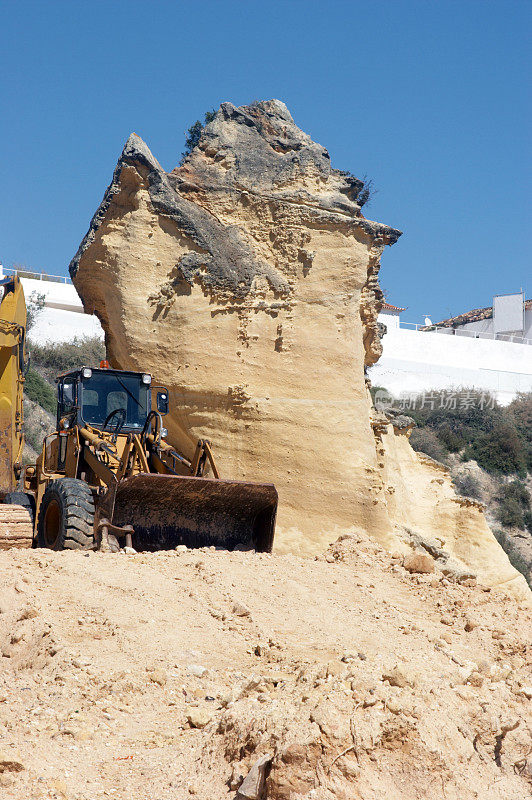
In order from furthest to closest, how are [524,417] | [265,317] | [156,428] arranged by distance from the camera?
1. [524,417]
2. [265,317]
3. [156,428]

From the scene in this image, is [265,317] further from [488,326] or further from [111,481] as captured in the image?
[488,326]

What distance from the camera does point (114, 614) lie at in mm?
6113

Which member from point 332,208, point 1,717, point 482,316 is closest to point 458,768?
point 1,717

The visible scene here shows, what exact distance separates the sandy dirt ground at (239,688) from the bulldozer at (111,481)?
1.07m

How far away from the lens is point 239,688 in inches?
188

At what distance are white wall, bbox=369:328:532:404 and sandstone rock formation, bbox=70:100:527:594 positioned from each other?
925 inches

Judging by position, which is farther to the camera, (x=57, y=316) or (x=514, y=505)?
(x=57, y=316)

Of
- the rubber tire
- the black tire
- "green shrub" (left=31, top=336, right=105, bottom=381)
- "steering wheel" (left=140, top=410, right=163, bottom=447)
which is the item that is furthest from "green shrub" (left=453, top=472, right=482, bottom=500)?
the black tire

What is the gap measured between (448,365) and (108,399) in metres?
27.7

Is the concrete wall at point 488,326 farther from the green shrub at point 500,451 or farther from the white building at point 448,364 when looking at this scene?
the green shrub at point 500,451

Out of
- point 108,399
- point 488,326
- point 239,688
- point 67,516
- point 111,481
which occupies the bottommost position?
point 239,688

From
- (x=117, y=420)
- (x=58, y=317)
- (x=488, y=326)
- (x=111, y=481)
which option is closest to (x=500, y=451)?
(x=488, y=326)

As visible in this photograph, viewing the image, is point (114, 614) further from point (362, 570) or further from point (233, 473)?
point (233, 473)

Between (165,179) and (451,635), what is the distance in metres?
6.91
